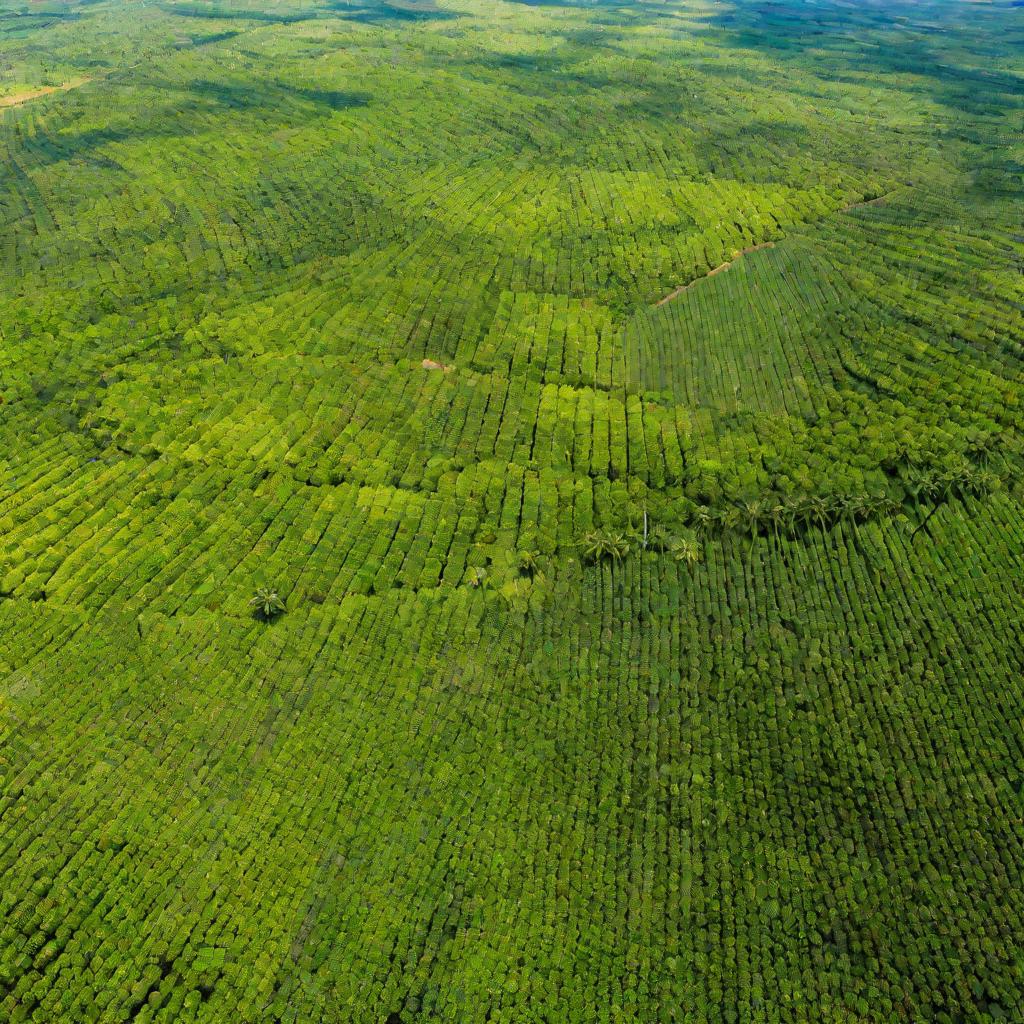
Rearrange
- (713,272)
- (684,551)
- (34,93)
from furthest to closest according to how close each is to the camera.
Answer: (34,93)
(713,272)
(684,551)

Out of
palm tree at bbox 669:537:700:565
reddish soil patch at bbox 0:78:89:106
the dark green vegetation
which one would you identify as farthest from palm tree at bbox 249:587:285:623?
reddish soil patch at bbox 0:78:89:106

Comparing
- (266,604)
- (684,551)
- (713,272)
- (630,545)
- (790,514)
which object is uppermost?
(713,272)

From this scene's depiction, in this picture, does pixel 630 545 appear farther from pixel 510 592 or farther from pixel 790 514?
pixel 790 514

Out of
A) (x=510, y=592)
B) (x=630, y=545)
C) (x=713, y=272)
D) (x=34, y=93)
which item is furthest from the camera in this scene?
(x=34, y=93)

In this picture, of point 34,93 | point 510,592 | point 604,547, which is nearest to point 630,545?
point 604,547

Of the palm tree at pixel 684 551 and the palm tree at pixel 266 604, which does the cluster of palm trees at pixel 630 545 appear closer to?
the palm tree at pixel 684 551

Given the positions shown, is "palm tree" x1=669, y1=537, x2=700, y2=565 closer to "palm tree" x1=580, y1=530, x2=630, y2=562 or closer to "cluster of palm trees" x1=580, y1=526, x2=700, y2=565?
"cluster of palm trees" x1=580, y1=526, x2=700, y2=565

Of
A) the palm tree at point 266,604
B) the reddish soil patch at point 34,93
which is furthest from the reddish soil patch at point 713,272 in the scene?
the reddish soil patch at point 34,93
